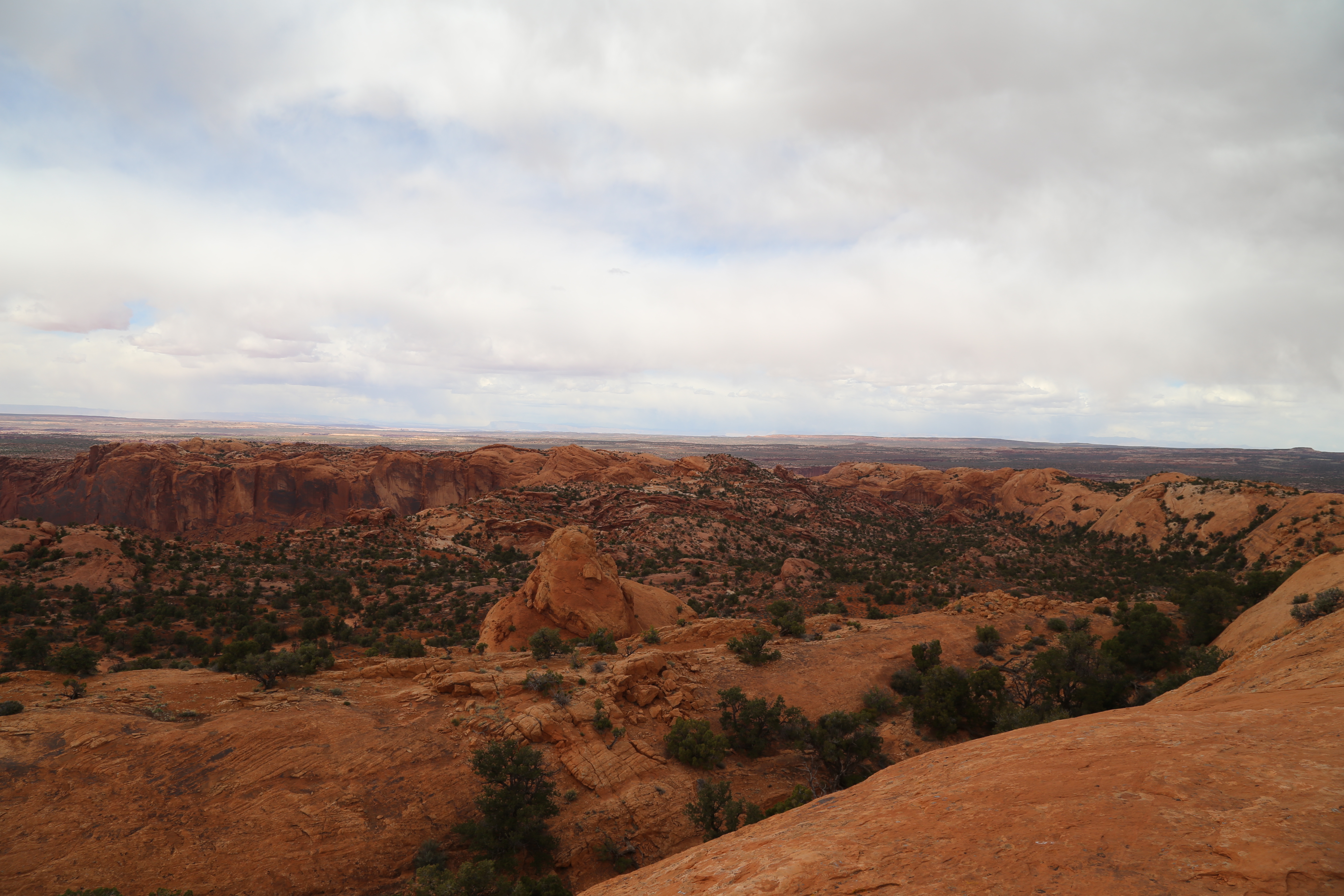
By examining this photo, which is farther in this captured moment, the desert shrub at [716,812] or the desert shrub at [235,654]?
the desert shrub at [235,654]

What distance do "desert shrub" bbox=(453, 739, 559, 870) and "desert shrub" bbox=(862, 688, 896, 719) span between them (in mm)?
12934

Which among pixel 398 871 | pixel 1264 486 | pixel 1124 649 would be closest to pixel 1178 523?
pixel 1264 486

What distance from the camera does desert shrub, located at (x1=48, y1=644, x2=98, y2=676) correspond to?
62.5ft

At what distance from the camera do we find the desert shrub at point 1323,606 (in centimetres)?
1702

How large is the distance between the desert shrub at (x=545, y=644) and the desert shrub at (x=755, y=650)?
8.00 meters

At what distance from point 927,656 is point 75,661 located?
32997 millimetres

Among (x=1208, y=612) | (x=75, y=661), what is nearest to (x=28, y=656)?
(x=75, y=661)

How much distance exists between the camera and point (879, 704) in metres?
21.9

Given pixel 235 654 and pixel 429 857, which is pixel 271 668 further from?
pixel 429 857

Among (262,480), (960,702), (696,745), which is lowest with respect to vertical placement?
(960,702)

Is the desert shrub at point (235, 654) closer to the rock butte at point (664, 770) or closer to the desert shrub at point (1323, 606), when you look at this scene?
the rock butte at point (664, 770)

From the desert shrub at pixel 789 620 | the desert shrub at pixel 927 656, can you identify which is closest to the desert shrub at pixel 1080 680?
the desert shrub at pixel 927 656

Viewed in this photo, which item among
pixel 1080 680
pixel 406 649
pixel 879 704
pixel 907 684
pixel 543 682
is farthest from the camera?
pixel 907 684

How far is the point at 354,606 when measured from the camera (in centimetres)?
3775
